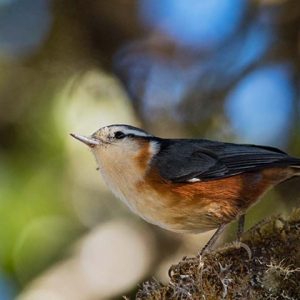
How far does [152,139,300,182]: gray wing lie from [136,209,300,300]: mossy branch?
1.30 ft

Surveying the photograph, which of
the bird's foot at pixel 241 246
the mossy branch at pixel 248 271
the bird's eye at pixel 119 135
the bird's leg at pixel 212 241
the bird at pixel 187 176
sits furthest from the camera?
the bird's eye at pixel 119 135

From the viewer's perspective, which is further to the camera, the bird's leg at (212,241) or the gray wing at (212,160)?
the gray wing at (212,160)

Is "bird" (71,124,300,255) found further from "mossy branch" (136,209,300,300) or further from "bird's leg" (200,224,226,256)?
"mossy branch" (136,209,300,300)

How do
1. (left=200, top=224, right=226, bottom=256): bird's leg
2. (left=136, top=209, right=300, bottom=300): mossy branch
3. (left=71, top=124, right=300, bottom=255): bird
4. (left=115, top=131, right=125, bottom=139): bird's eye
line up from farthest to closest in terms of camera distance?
(left=115, top=131, right=125, bottom=139): bird's eye
(left=71, top=124, right=300, bottom=255): bird
(left=200, top=224, right=226, bottom=256): bird's leg
(left=136, top=209, right=300, bottom=300): mossy branch

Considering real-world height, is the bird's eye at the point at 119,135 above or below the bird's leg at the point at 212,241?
above

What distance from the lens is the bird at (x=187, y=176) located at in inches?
130

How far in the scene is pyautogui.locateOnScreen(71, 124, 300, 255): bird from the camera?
3291 mm

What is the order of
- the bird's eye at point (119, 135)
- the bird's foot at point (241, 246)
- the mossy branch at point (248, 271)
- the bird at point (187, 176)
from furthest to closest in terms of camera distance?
the bird's eye at point (119, 135)
the bird at point (187, 176)
the bird's foot at point (241, 246)
the mossy branch at point (248, 271)

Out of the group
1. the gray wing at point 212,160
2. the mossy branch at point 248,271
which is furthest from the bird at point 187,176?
the mossy branch at point 248,271

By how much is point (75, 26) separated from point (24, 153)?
3.15ft

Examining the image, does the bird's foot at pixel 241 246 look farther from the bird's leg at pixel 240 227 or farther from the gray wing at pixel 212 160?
the gray wing at pixel 212 160

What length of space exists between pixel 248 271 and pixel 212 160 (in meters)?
0.72

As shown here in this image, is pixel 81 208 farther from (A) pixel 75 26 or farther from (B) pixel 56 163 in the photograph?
(A) pixel 75 26

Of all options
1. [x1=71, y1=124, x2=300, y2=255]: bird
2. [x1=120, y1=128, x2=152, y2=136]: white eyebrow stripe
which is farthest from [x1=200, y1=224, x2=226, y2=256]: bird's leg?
[x1=120, y1=128, x2=152, y2=136]: white eyebrow stripe
